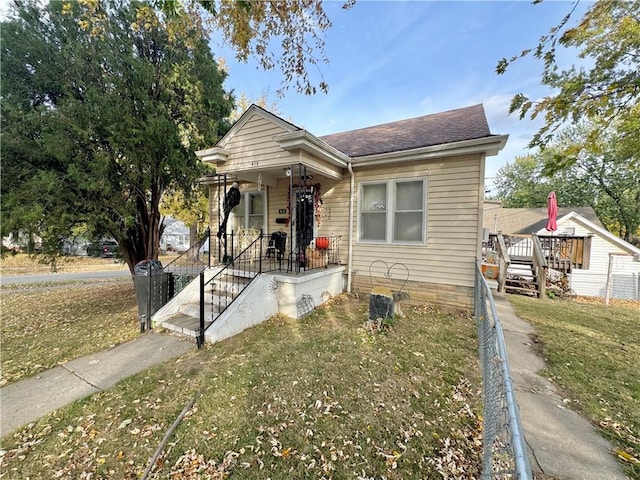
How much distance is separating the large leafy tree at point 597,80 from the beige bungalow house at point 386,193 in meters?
0.98

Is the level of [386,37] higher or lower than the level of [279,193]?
higher

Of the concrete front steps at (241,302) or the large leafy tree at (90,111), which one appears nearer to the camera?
the concrete front steps at (241,302)

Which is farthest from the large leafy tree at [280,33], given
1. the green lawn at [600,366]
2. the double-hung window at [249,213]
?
the green lawn at [600,366]

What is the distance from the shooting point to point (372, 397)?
3.03 meters

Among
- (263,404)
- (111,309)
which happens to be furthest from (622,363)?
(111,309)

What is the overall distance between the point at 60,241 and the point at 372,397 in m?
8.42

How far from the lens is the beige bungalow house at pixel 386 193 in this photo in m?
5.79

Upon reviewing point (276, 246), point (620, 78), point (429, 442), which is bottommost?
point (429, 442)

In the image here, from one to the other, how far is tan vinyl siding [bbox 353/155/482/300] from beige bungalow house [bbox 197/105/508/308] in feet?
0.07

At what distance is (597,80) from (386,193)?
424cm

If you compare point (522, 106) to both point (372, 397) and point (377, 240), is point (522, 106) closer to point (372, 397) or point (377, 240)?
point (377, 240)

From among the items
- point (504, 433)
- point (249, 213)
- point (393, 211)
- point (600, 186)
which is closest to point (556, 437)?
point (504, 433)

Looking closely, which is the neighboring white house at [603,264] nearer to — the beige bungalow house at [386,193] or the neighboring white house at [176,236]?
the beige bungalow house at [386,193]

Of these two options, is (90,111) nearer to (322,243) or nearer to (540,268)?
(322,243)
